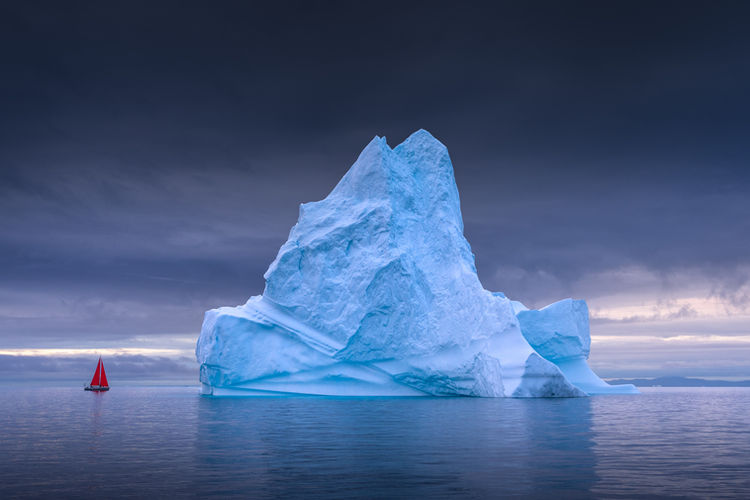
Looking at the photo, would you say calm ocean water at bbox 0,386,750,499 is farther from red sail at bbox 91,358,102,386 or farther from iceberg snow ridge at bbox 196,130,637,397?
red sail at bbox 91,358,102,386

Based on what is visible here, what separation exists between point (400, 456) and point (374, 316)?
78.2 ft

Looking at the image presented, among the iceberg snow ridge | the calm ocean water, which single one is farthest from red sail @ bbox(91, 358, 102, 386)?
the calm ocean water

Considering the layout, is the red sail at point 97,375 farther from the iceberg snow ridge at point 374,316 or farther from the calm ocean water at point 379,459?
the calm ocean water at point 379,459

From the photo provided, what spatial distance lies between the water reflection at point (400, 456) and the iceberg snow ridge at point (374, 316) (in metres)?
14.6

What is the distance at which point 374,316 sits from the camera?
35.3 metres

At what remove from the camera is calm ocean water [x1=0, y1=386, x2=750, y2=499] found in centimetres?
842

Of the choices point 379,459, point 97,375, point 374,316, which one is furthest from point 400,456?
point 97,375

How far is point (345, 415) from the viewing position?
22.2 m

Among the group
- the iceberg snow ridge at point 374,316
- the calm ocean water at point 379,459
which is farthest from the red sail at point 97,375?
the calm ocean water at point 379,459

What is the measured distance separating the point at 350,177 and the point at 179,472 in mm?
30777

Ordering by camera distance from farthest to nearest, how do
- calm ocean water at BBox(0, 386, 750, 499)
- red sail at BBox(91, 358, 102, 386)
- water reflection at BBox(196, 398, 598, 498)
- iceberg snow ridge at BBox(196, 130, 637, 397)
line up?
red sail at BBox(91, 358, 102, 386) < iceberg snow ridge at BBox(196, 130, 637, 397) < water reflection at BBox(196, 398, 598, 498) < calm ocean water at BBox(0, 386, 750, 499)

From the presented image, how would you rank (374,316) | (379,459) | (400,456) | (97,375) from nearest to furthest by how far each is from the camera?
1. (379,459)
2. (400,456)
3. (374,316)
4. (97,375)

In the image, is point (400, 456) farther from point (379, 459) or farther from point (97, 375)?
point (97, 375)

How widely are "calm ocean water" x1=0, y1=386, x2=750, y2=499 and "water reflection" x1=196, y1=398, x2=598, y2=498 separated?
0.03 m
